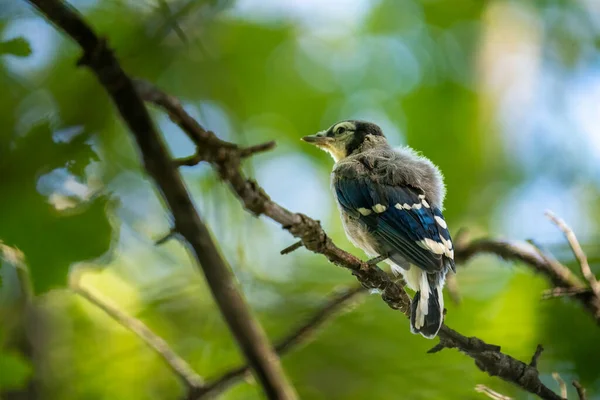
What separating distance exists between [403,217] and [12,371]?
1771 mm

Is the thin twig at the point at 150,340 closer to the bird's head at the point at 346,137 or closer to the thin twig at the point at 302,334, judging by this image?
the thin twig at the point at 302,334

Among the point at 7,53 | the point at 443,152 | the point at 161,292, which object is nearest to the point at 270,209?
the point at 7,53

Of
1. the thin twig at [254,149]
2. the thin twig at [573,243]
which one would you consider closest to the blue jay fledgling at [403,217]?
the thin twig at [573,243]

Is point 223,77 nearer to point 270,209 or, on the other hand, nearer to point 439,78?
point 439,78

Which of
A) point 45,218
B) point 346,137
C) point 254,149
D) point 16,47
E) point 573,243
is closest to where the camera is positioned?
point 254,149

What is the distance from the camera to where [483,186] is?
563 centimetres

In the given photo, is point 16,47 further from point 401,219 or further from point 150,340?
point 401,219

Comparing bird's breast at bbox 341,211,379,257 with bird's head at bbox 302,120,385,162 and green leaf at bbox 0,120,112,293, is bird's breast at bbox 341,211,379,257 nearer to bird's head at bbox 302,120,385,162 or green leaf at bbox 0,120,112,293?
bird's head at bbox 302,120,385,162

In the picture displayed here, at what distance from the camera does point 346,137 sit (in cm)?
425

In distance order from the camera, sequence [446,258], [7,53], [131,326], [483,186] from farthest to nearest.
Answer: [483,186] < [446,258] < [131,326] < [7,53]

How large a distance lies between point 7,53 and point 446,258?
2006 mm

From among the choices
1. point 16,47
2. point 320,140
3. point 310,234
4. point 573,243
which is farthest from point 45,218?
point 320,140

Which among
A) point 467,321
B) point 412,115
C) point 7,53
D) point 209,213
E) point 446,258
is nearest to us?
point 7,53

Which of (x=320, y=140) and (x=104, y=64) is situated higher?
(x=320, y=140)
